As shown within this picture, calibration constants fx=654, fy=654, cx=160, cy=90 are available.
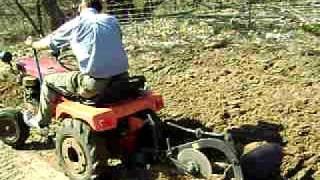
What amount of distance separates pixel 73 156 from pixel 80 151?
22 centimetres

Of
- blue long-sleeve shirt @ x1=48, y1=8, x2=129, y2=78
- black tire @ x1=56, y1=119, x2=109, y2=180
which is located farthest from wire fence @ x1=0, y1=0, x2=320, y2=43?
black tire @ x1=56, y1=119, x2=109, y2=180

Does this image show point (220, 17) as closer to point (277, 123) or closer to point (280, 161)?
point (277, 123)

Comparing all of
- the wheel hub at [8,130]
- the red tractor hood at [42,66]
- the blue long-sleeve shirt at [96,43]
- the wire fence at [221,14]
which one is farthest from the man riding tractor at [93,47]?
the wire fence at [221,14]

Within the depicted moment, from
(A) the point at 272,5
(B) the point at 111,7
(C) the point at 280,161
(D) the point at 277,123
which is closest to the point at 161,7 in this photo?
(B) the point at 111,7

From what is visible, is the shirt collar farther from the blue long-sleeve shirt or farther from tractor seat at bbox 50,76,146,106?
tractor seat at bbox 50,76,146,106

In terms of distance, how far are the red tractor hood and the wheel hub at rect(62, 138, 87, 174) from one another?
82cm

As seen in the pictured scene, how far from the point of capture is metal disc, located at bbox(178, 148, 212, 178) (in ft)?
17.3

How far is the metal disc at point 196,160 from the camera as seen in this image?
207 inches

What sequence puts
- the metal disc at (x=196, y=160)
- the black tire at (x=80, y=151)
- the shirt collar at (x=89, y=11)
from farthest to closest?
the shirt collar at (x=89, y=11) → the black tire at (x=80, y=151) → the metal disc at (x=196, y=160)

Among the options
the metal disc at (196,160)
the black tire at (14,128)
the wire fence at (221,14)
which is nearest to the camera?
the metal disc at (196,160)

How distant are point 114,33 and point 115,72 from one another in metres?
0.33

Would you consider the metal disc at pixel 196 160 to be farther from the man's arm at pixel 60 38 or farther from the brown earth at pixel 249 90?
the man's arm at pixel 60 38

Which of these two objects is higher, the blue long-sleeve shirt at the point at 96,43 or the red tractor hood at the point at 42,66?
the blue long-sleeve shirt at the point at 96,43

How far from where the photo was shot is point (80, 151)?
5656 millimetres
